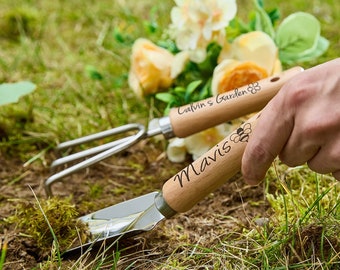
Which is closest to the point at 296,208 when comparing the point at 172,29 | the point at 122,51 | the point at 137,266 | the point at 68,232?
the point at 137,266

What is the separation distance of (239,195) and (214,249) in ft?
0.82

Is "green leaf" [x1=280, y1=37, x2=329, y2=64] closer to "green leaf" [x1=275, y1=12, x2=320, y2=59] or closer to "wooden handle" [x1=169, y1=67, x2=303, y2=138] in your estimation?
"green leaf" [x1=275, y1=12, x2=320, y2=59]

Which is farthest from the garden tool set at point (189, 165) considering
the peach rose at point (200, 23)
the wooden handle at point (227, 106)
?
the peach rose at point (200, 23)

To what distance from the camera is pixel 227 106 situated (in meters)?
1.35

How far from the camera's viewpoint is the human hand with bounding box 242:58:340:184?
893mm

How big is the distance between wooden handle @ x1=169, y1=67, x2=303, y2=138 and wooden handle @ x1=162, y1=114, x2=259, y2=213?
20 centimetres

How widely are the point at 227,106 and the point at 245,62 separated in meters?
0.16

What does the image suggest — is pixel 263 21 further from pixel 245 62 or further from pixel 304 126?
pixel 304 126

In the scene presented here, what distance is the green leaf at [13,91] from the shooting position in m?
1.58

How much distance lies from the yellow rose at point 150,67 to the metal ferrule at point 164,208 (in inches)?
20.1

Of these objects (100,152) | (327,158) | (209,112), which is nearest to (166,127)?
(209,112)

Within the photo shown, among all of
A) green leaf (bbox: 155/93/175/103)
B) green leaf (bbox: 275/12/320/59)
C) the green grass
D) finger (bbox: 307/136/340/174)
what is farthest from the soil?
green leaf (bbox: 275/12/320/59)

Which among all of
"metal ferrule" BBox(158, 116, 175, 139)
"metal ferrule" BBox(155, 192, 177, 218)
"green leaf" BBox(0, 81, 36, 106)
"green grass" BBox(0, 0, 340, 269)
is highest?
"metal ferrule" BBox(155, 192, 177, 218)

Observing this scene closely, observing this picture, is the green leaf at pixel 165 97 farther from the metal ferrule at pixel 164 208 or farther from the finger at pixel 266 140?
the finger at pixel 266 140
